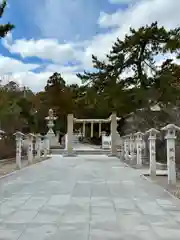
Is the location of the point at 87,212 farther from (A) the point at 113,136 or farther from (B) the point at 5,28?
(A) the point at 113,136

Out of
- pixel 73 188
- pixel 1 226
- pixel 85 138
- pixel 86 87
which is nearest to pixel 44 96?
Result: pixel 85 138

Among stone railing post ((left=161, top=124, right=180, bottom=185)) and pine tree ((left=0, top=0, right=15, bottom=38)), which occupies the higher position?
pine tree ((left=0, top=0, right=15, bottom=38))

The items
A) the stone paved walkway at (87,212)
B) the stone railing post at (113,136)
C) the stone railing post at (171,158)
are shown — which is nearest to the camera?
the stone paved walkway at (87,212)

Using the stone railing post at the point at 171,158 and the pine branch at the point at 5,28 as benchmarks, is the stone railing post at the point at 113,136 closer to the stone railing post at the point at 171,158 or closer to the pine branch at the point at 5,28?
the pine branch at the point at 5,28

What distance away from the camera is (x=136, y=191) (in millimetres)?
8836

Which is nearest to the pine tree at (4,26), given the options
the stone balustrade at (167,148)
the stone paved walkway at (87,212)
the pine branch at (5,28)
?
the pine branch at (5,28)

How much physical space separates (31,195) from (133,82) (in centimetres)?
1713

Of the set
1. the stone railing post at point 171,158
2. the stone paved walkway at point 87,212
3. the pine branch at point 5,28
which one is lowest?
the stone paved walkway at point 87,212

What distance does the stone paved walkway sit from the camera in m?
4.77

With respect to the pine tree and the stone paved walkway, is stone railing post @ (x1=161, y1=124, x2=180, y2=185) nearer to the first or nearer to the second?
the stone paved walkway

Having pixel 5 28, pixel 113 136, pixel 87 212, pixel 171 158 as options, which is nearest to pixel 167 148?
pixel 171 158

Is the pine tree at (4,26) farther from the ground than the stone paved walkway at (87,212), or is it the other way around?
the pine tree at (4,26)

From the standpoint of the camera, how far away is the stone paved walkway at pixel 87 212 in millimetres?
4770

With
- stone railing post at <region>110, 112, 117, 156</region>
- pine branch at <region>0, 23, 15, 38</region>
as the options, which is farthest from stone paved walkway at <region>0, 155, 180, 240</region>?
stone railing post at <region>110, 112, 117, 156</region>
